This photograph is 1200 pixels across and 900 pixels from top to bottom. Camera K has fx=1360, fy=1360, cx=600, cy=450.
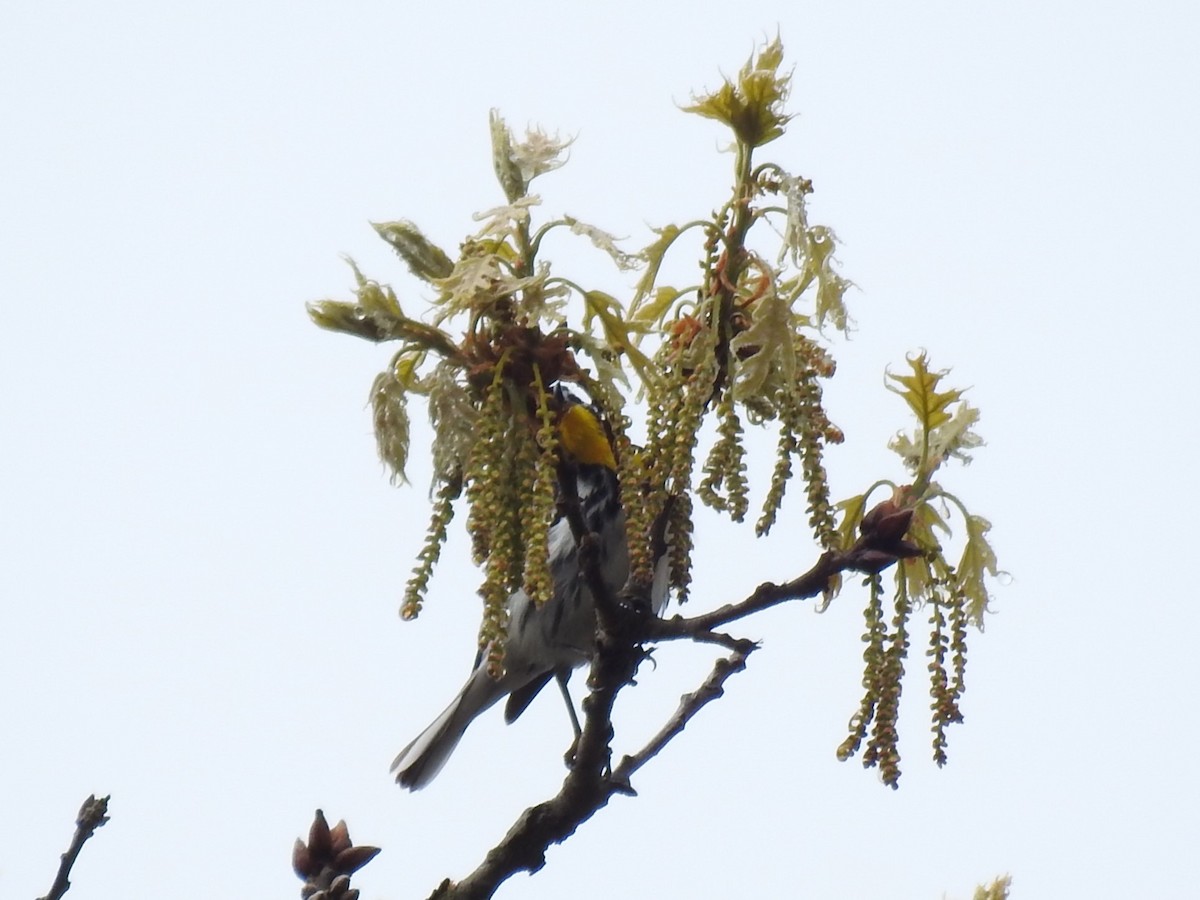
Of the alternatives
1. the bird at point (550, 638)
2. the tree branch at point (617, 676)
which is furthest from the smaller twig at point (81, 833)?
the bird at point (550, 638)

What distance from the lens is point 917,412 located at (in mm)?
2535

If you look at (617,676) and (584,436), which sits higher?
(584,436)

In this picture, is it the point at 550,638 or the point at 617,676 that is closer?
the point at 617,676

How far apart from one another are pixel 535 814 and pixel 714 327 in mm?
1056

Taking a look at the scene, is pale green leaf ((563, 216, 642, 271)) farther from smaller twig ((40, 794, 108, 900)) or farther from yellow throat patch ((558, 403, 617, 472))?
smaller twig ((40, 794, 108, 900))

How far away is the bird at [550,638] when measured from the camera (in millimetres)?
4637

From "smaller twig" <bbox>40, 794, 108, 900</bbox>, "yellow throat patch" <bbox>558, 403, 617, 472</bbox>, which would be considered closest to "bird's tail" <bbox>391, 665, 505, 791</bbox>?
"yellow throat patch" <bbox>558, 403, 617, 472</bbox>

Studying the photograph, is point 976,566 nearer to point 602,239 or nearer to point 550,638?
point 602,239

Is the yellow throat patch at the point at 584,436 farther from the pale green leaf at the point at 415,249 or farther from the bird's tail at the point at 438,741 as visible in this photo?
the bird's tail at the point at 438,741

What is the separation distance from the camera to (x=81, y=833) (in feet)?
7.66

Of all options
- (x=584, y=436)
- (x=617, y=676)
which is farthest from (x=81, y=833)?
(x=584, y=436)

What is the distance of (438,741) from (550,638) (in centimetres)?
97

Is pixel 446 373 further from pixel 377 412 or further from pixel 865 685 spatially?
pixel 865 685

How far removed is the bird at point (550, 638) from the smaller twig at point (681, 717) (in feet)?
2.75
